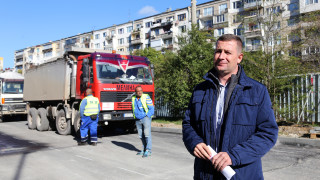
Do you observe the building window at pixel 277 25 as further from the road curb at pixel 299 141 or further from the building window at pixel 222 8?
the building window at pixel 222 8

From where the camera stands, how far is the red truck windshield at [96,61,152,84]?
1012 cm

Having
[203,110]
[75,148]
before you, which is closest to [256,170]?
[203,110]

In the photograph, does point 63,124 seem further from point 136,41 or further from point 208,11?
point 136,41

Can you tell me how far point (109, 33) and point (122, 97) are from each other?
216 feet

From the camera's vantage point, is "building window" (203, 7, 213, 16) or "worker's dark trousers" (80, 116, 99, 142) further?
"building window" (203, 7, 213, 16)

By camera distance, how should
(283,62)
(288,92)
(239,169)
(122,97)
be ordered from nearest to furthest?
(239,169), (122,97), (283,62), (288,92)

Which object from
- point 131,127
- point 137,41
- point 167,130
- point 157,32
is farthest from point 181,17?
point 131,127

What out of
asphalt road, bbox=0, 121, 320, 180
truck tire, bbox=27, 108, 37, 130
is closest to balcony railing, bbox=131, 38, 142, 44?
truck tire, bbox=27, 108, 37, 130

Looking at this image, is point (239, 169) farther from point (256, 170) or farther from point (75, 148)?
point (75, 148)

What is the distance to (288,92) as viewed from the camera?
41.9 feet

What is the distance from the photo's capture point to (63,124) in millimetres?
11539

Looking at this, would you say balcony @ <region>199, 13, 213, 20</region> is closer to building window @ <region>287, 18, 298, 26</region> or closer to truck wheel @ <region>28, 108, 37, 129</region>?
building window @ <region>287, 18, 298, 26</region>

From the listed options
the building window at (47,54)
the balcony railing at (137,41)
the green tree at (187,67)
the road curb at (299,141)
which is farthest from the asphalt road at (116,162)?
the building window at (47,54)

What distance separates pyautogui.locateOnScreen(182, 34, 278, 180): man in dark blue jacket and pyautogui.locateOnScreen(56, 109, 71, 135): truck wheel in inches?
375
